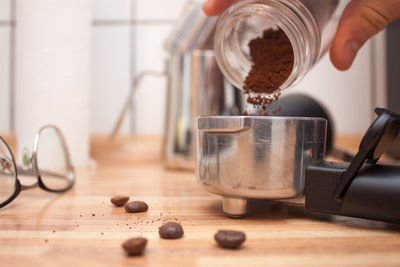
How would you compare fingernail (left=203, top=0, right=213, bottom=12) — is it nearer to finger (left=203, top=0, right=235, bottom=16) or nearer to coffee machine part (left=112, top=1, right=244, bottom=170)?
finger (left=203, top=0, right=235, bottom=16)

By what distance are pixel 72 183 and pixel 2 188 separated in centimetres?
13

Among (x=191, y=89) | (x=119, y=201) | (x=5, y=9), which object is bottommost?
(x=119, y=201)

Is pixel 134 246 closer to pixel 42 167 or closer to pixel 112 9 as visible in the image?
pixel 42 167

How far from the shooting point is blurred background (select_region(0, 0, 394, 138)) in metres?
0.90

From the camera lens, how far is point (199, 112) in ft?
2.10

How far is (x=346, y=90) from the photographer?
919 millimetres

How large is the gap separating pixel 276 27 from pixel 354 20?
4.2 inches

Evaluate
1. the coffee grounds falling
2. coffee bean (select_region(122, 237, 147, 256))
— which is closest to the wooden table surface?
coffee bean (select_region(122, 237, 147, 256))

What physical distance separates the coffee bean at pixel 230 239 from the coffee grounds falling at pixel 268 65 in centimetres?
15

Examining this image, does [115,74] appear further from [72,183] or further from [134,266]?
[134,266]

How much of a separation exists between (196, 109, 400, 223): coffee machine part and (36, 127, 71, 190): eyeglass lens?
0.27m

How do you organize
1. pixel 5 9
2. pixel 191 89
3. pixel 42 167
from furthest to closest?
pixel 5 9, pixel 191 89, pixel 42 167

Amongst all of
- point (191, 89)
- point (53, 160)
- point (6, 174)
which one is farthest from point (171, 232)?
point (191, 89)

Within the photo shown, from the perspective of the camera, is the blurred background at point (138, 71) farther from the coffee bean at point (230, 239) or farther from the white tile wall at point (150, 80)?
the coffee bean at point (230, 239)
